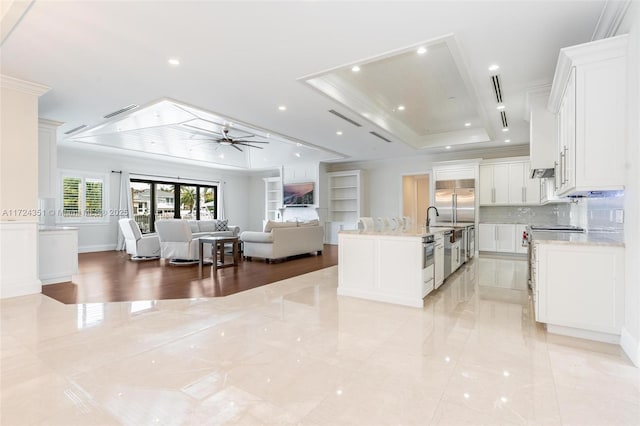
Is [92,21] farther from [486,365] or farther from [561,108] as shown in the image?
[561,108]

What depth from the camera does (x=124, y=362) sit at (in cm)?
229

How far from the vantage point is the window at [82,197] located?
8.59m

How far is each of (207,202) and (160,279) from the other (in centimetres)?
747

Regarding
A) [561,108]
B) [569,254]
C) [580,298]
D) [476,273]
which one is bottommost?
[476,273]

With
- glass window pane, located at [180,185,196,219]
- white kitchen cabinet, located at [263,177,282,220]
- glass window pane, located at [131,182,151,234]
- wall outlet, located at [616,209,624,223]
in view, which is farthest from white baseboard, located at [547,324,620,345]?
glass window pane, located at [180,185,196,219]

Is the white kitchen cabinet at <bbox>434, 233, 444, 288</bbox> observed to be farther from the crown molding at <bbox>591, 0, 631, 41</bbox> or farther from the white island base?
the crown molding at <bbox>591, 0, 631, 41</bbox>

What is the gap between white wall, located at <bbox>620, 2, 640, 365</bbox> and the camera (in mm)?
2295

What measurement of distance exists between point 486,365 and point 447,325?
2.68ft

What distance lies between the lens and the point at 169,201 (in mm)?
11016

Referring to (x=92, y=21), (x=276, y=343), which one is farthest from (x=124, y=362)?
(x=92, y=21)

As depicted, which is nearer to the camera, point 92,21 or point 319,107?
point 92,21

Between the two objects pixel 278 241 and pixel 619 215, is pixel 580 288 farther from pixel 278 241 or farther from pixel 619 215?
pixel 278 241

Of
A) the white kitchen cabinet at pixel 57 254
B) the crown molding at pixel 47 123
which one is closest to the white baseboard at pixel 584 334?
the white kitchen cabinet at pixel 57 254

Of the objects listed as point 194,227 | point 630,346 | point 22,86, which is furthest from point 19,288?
point 630,346
